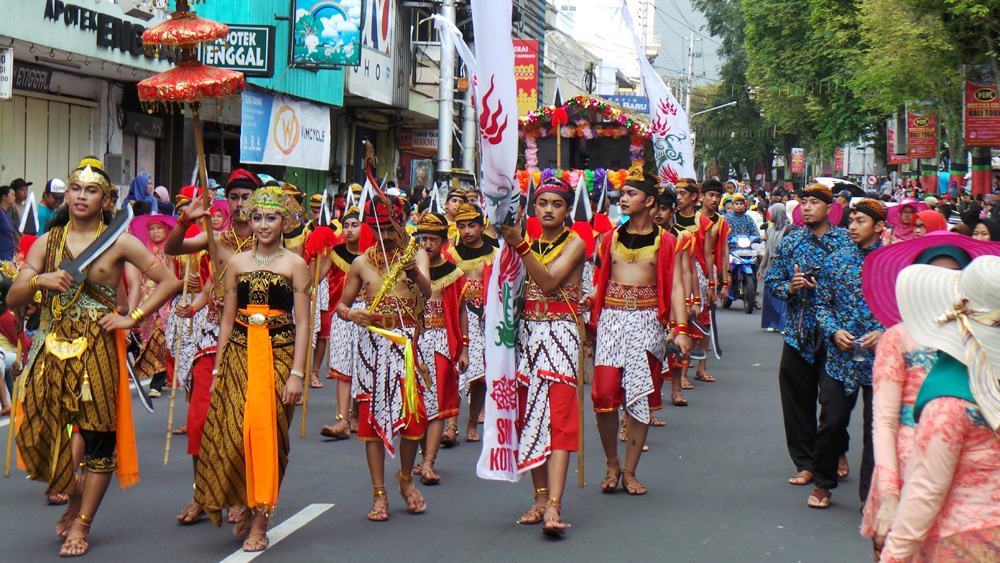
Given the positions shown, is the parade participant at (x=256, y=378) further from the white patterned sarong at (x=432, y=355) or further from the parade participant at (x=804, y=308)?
the parade participant at (x=804, y=308)

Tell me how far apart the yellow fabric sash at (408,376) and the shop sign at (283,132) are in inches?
544

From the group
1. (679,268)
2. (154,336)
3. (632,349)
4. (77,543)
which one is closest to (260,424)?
(77,543)

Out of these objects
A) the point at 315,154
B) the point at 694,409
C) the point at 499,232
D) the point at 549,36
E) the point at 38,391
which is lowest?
the point at 694,409

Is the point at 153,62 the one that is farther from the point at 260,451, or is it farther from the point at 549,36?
the point at 549,36

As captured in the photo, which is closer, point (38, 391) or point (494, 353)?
point (38, 391)

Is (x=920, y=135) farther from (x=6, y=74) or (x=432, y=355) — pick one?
(x=432, y=355)

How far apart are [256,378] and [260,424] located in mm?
232

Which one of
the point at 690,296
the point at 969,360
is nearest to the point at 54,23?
the point at 690,296

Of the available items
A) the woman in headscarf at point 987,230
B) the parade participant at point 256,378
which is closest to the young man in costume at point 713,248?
the woman in headscarf at point 987,230

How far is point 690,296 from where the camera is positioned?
9.49 m

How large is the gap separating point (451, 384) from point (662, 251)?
63.0 inches

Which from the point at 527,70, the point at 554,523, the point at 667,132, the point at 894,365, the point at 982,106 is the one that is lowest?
the point at 554,523

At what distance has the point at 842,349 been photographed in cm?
666

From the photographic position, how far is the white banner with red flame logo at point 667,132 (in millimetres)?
12422
